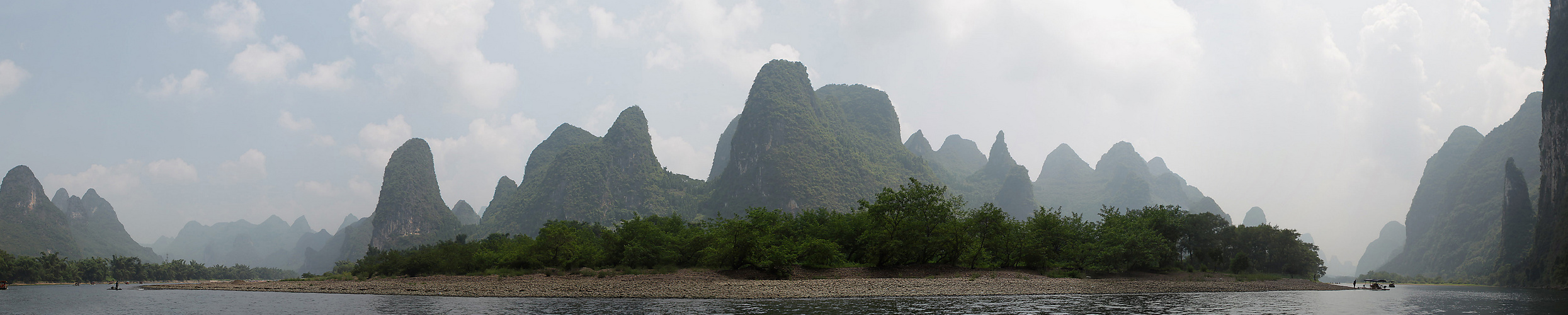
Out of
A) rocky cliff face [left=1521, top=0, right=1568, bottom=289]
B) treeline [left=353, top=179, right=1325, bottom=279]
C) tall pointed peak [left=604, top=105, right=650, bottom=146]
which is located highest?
tall pointed peak [left=604, top=105, right=650, bottom=146]

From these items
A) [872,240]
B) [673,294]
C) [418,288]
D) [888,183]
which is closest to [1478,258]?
[888,183]

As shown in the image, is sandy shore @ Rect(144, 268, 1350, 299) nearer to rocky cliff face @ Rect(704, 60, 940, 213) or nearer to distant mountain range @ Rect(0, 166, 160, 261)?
rocky cliff face @ Rect(704, 60, 940, 213)

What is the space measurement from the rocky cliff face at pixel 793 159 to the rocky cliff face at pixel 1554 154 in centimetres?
10492

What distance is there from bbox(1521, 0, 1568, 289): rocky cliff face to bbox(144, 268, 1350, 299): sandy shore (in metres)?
43.0

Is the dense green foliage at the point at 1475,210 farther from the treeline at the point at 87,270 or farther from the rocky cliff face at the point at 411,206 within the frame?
the rocky cliff face at the point at 411,206

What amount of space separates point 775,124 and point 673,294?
134267 mm

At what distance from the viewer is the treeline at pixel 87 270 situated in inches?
3187

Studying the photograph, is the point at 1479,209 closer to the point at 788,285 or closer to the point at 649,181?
the point at 788,285

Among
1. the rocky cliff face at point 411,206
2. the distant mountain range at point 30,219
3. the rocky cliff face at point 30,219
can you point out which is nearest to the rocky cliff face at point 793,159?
the rocky cliff face at point 411,206

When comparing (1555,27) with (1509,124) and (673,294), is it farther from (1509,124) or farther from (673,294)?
(1509,124)

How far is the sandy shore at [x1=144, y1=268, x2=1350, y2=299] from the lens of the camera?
36.4 meters

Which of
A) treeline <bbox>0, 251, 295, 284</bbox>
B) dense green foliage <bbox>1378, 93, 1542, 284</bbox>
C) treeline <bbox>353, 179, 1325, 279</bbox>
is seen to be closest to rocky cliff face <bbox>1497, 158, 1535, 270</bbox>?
dense green foliage <bbox>1378, 93, 1542, 284</bbox>

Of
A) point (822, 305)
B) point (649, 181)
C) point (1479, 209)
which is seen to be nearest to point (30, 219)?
point (649, 181)

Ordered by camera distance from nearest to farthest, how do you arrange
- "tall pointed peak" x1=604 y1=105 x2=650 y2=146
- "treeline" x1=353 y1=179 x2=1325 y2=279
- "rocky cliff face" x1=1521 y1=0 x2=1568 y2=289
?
"treeline" x1=353 y1=179 x2=1325 y2=279
"rocky cliff face" x1=1521 y1=0 x2=1568 y2=289
"tall pointed peak" x1=604 y1=105 x2=650 y2=146
